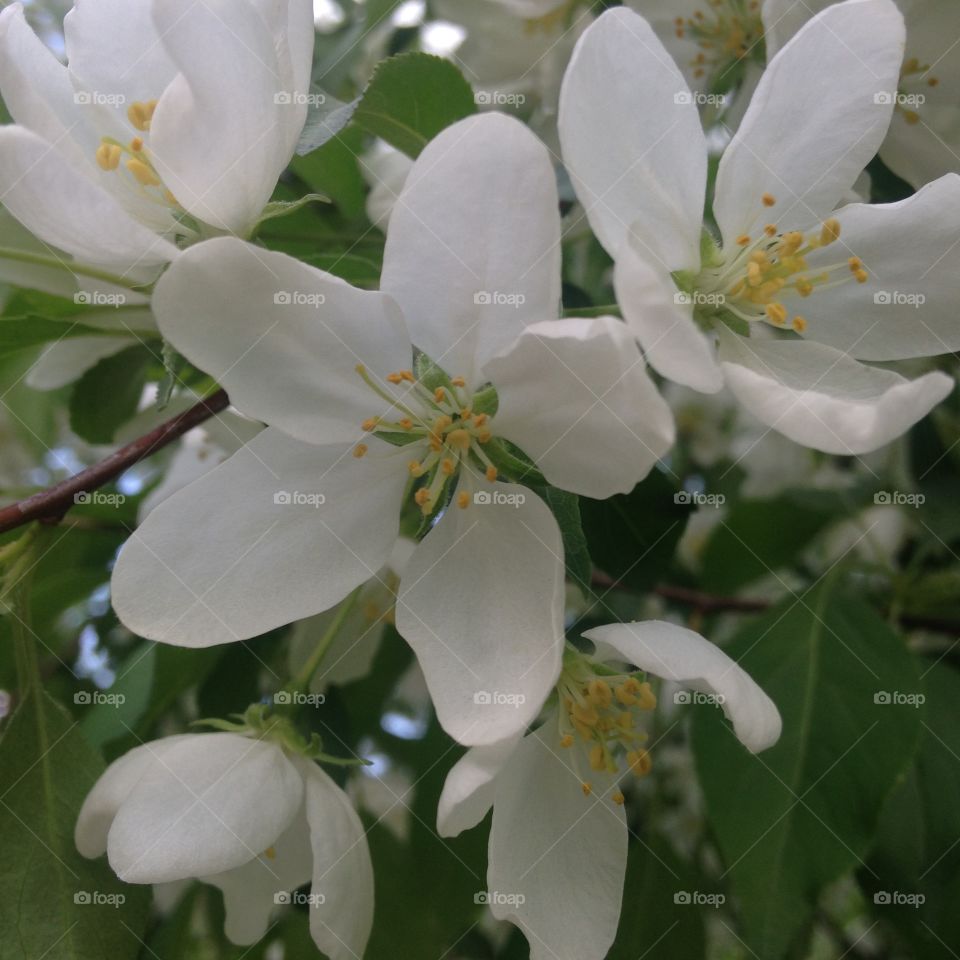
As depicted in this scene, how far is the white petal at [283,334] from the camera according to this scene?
2.24 feet

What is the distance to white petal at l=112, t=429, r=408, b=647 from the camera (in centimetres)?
76

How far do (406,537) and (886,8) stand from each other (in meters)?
0.71

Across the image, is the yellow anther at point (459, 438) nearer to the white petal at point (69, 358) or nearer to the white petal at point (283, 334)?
the white petal at point (283, 334)

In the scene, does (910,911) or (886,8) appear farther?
(910,911)

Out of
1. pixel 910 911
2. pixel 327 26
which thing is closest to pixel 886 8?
pixel 910 911

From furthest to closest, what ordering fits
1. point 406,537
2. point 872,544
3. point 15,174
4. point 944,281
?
point 872,544 < point 406,537 < point 944,281 < point 15,174

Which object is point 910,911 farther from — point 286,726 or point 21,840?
point 21,840

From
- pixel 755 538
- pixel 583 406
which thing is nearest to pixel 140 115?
pixel 583 406

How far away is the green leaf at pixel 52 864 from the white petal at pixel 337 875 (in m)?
0.20

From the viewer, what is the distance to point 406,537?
114cm

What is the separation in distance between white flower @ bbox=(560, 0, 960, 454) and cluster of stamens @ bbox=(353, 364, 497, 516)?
0.19m

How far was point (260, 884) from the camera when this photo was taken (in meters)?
0.94

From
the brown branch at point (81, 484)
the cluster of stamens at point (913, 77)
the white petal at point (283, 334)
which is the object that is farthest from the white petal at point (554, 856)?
the cluster of stamens at point (913, 77)

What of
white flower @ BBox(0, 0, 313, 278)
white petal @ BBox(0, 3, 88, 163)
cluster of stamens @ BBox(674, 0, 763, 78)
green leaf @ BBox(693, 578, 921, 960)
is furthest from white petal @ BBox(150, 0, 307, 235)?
green leaf @ BBox(693, 578, 921, 960)
